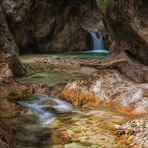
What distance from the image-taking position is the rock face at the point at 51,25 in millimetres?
29672

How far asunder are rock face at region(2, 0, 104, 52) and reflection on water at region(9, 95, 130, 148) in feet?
63.1

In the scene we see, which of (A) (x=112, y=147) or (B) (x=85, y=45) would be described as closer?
(A) (x=112, y=147)

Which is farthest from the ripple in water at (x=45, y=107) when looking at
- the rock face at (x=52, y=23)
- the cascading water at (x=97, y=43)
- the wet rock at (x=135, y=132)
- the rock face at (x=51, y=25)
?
the cascading water at (x=97, y=43)

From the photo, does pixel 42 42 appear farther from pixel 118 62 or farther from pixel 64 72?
pixel 118 62

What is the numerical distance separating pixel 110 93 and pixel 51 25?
74.9ft

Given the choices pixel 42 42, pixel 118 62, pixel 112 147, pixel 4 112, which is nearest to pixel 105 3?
pixel 118 62

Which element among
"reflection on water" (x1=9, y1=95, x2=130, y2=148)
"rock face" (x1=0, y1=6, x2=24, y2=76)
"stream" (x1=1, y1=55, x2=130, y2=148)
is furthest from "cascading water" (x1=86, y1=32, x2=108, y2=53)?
"reflection on water" (x1=9, y1=95, x2=130, y2=148)

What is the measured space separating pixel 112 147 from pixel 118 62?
7.12 m

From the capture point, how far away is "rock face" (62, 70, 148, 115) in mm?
10242

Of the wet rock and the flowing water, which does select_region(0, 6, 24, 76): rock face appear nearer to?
the wet rock

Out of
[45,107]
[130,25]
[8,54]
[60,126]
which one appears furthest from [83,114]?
[130,25]

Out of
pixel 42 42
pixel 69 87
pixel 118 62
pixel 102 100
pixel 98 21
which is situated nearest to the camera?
pixel 102 100

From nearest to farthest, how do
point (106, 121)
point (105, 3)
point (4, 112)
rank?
point (106, 121) → point (4, 112) → point (105, 3)

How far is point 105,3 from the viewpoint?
16.9m
